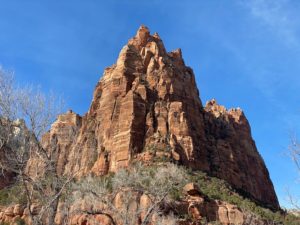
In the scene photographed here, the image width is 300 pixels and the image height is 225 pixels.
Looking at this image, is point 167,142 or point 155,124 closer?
point 167,142

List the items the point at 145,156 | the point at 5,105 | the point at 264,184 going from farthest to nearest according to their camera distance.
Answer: the point at 264,184 < the point at 145,156 < the point at 5,105

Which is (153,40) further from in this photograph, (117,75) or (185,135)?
(185,135)

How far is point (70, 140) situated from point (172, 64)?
7646 cm

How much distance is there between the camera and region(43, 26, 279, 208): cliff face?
7750 cm

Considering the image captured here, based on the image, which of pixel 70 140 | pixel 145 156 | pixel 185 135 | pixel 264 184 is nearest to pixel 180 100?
pixel 185 135

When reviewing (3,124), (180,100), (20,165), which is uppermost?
(180,100)

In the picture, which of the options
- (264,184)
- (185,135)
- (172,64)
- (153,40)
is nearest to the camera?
(185,135)

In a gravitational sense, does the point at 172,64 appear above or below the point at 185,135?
above

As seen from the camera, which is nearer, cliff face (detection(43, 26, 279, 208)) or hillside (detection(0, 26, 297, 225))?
hillside (detection(0, 26, 297, 225))

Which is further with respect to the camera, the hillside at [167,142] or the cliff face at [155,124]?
the cliff face at [155,124]

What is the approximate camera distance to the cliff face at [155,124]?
77.5 meters

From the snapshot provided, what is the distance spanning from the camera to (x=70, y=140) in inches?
848

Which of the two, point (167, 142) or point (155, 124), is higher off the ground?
point (155, 124)

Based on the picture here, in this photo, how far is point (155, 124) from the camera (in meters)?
81.9
